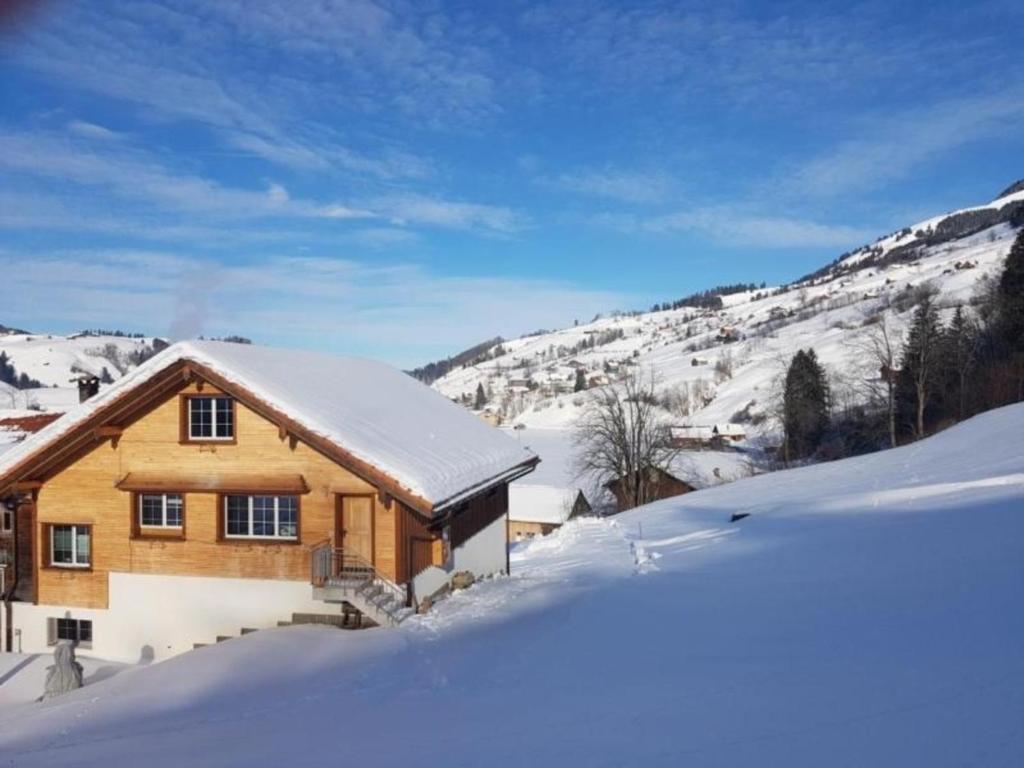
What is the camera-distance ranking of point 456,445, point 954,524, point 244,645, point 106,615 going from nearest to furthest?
1. point 244,645
2. point 954,524
3. point 106,615
4. point 456,445

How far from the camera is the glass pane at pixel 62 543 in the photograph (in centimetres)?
1886

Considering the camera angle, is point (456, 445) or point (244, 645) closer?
point (244, 645)

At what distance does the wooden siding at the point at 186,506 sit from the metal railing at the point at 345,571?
279 millimetres

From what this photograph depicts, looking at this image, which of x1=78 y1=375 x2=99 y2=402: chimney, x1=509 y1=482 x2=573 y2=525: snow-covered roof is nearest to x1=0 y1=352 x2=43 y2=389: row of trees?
x1=509 y1=482 x2=573 y2=525: snow-covered roof

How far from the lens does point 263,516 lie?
17.8 m

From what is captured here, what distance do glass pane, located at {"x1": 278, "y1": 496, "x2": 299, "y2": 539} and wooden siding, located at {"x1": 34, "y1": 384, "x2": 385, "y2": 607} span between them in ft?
0.94

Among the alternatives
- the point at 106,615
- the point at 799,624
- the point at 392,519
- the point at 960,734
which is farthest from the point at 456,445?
the point at 960,734

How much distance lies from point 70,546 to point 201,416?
485 centimetres

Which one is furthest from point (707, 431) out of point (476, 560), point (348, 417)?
point (348, 417)

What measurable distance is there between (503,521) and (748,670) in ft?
52.3

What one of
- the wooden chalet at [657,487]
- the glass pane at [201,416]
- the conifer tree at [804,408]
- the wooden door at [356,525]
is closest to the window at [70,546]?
the glass pane at [201,416]

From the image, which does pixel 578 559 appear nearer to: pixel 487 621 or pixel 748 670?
pixel 487 621

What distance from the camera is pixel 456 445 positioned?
20562mm

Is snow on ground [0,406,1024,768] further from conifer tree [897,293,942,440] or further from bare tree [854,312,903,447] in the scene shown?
conifer tree [897,293,942,440]
